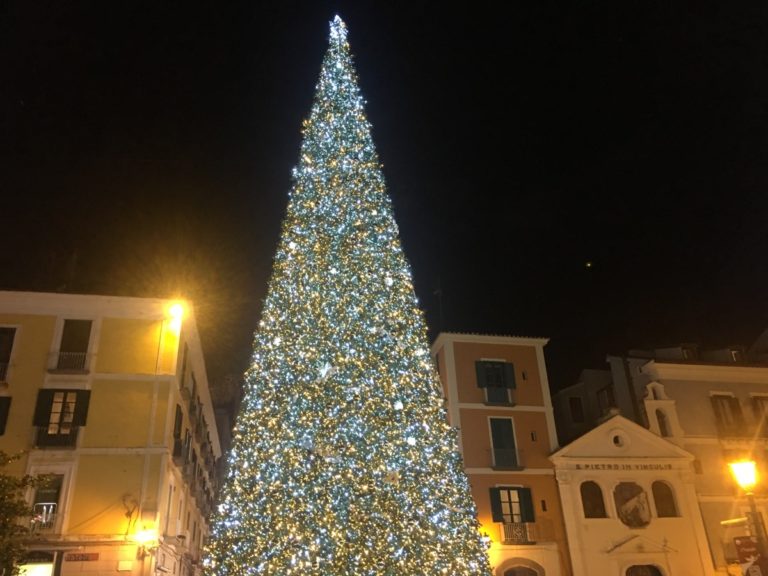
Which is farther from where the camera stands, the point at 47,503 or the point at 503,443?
the point at 503,443

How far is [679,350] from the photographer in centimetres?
2897

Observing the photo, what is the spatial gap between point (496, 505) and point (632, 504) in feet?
17.2

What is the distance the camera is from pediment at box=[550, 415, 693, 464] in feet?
80.6

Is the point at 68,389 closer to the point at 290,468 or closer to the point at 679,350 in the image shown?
the point at 290,468

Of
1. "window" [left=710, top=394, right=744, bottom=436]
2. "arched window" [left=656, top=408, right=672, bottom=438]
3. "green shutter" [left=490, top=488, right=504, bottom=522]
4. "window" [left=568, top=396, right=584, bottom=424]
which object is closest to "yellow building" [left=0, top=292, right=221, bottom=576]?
"green shutter" [left=490, top=488, right=504, bottom=522]

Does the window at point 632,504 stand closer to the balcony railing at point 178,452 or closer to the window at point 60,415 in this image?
the balcony railing at point 178,452

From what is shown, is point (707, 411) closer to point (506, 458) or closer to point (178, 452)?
point (506, 458)

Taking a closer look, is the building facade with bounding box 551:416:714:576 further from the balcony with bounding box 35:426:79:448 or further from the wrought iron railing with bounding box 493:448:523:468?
the balcony with bounding box 35:426:79:448

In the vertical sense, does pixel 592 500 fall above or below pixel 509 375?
below

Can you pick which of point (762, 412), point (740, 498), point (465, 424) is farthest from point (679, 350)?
point (465, 424)

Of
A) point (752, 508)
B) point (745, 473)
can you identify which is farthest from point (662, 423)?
point (752, 508)

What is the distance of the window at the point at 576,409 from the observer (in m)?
29.3

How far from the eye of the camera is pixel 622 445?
25.0m

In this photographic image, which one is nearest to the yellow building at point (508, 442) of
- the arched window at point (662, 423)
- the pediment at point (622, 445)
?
the pediment at point (622, 445)
